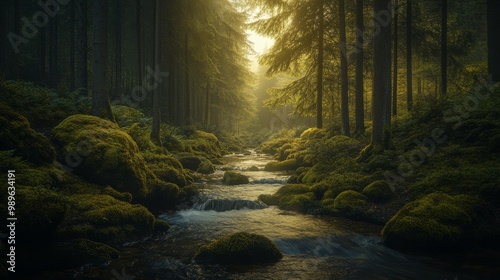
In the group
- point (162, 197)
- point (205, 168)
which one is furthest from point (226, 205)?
point (205, 168)

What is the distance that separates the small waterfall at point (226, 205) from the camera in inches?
444

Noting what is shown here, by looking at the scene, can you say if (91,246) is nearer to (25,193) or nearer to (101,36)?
(25,193)

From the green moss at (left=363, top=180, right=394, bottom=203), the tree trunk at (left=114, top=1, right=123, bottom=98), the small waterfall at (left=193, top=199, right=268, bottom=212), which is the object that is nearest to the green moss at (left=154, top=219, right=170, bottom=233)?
the small waterfall at (left=193, top=199, right=268, bottom=212)

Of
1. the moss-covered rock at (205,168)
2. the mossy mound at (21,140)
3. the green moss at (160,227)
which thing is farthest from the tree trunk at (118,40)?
the green moss at (160,227)

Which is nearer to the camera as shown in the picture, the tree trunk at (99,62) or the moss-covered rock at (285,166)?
the tree trunk at (99,62)

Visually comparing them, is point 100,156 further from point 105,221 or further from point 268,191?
point 268,191

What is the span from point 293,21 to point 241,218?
1664 centimetres

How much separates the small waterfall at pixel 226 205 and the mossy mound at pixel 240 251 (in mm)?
4071

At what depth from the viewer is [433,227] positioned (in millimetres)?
7402

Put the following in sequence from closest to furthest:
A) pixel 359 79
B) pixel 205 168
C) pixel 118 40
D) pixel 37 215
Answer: pixel 37 215
pixel 205 168
pixel 359 79
pixel 118 40

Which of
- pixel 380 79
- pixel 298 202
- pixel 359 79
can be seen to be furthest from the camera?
pixel 359 79

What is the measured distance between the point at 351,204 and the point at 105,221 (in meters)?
7.04

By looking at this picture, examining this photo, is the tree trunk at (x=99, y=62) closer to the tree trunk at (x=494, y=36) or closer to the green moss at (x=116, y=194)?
the green moss at (x=116, y=194)

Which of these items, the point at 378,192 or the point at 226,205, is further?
the point at 226,205
